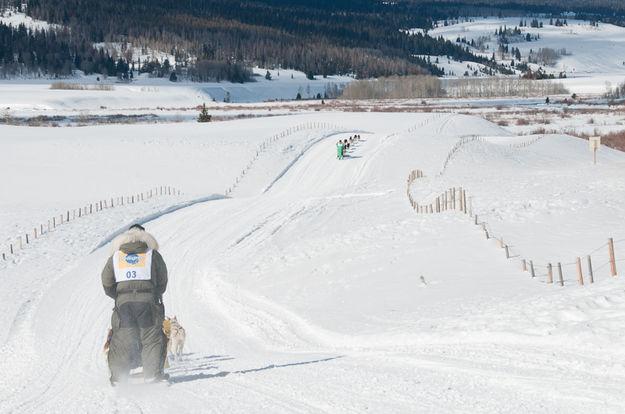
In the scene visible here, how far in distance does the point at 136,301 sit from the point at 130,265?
492 mm

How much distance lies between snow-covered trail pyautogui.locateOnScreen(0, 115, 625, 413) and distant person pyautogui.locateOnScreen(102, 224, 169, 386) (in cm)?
38

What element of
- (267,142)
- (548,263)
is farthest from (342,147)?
(548,263)

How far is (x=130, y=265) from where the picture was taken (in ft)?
30.8

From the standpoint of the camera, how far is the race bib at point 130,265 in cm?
936

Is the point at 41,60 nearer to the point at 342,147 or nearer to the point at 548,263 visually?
the point at 342,147

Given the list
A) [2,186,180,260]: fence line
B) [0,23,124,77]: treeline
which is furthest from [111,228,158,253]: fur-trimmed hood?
[0,23,124,77]: treeline

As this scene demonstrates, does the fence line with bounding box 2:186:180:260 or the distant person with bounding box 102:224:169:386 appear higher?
the distant person with bounding box 102:224:169:386

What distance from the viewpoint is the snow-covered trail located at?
8906mm

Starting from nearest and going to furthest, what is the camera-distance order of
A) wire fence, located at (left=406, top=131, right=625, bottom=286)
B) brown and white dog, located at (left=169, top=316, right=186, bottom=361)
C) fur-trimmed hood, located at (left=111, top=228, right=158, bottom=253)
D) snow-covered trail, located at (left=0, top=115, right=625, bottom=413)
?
snow-covered trail, located at (left=0, top=115, right=625, bottom=413), fur-trimmed hood, located at (left=111, top=228, right=158, bottom=253), brown and white dog, located at (left=169, top=316, right=186, bottom=361), wire fence, located at (left=406, top=131, right=625, bottom=286)

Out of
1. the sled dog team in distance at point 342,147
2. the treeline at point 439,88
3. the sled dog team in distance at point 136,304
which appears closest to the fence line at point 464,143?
the sled dog team in distance at point 342,147

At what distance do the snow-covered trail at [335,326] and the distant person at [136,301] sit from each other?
0.38 meters

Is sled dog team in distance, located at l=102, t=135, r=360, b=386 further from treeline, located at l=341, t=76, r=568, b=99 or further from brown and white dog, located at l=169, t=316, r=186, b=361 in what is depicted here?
treeline, located at l=341, t=76, r=568, b=99

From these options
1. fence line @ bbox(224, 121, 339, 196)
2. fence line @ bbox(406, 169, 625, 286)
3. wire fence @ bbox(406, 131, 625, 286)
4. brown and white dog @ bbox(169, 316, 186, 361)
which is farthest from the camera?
fence line @ bbox(224, 121, 339, 196)

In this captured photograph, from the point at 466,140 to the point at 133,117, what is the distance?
58103mm
